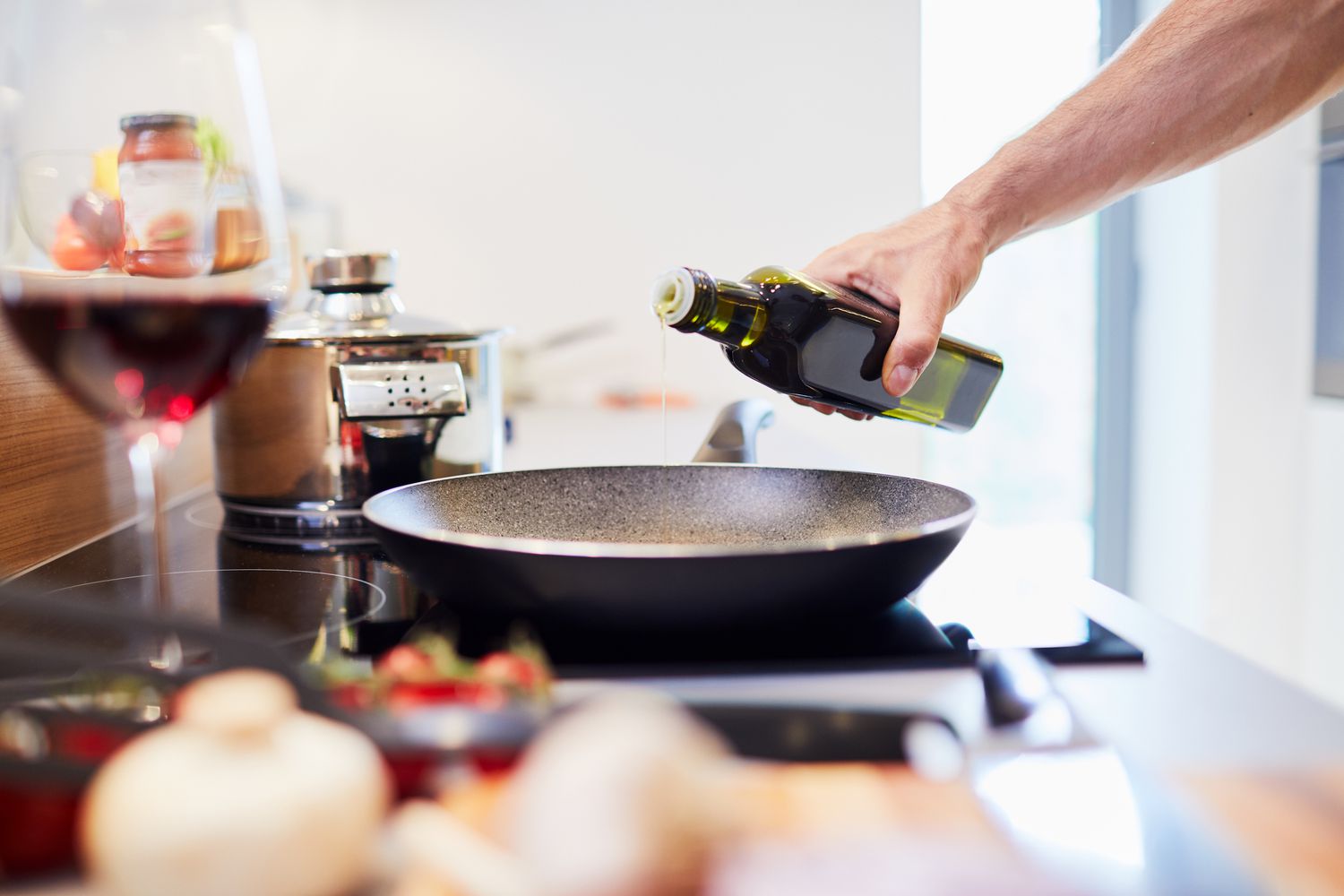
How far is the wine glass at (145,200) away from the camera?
0.37m

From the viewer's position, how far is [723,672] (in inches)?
17.7

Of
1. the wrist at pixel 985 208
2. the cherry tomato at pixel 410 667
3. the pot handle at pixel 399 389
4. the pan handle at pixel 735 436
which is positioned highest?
the wrist at pixel 985 208

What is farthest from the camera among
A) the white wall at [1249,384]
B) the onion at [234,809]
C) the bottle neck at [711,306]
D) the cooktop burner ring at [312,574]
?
the white wall at [1249,384]

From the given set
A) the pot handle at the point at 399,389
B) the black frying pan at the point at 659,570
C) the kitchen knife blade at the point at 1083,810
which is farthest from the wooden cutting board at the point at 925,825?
the pot handle at the point at 399,389

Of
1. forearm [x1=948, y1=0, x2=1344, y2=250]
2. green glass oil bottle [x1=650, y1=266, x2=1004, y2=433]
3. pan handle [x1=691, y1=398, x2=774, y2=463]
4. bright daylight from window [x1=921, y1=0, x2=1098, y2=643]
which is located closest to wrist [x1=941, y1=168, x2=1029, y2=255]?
forearm [x1=948, y1=0, x2=1344, y2=250]

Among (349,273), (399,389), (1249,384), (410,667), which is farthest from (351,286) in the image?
(1249,384)

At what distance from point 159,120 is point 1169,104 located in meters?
0.83

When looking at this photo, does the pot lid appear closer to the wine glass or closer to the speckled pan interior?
the speckled pan interior

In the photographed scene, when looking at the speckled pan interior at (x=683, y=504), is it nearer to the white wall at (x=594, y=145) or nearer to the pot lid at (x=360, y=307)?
the pot lid at (x=360, y=307)

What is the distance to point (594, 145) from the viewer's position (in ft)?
8.22

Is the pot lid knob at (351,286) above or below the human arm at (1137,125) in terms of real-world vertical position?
below

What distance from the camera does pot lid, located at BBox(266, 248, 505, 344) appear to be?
0.86m

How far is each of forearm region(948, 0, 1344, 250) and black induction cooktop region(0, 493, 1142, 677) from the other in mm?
483

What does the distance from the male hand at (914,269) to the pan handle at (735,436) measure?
5 cm
